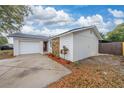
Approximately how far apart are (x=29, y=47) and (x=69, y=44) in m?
8.81

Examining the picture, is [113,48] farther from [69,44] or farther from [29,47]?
[29,47]

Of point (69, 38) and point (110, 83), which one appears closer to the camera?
point (110, 83)

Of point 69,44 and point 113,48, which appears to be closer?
point 69,44

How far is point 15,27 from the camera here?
40.1 feet

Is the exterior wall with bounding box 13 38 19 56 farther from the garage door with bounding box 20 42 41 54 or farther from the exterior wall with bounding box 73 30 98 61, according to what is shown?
the exterior wall with bounding box 73 30 98 61

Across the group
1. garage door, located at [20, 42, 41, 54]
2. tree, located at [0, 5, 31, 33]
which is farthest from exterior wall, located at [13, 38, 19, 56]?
tree, located at [0, 5, 31, 33]

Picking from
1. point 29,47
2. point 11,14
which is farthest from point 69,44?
point 29,47

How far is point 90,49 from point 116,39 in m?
12.2

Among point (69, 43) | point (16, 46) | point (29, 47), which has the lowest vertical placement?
point (29, 47)

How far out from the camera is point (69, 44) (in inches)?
397

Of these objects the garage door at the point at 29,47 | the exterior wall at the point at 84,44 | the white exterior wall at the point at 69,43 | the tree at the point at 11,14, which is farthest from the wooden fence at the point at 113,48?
the tree at the point at 11,14
